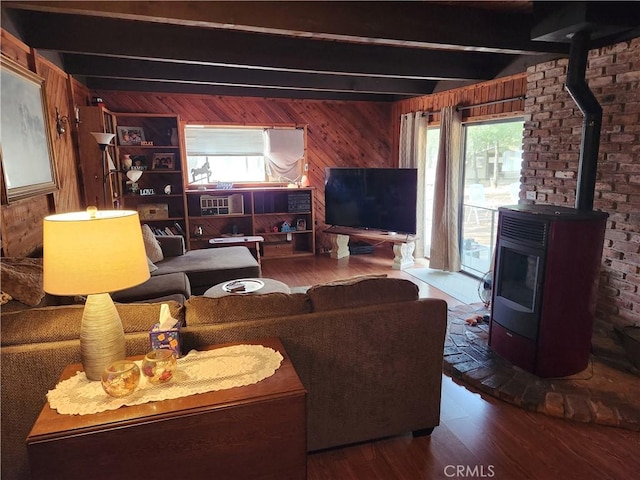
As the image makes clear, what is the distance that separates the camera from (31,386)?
170 centimetres

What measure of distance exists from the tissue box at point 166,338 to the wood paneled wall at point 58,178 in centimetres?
144

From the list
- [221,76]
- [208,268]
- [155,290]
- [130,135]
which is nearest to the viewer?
[155,290]

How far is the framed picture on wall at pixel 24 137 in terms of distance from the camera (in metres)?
2.44

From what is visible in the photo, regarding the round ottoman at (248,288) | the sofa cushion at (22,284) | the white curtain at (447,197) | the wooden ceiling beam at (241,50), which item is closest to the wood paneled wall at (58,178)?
the wooden ceiling beam at (241,50)

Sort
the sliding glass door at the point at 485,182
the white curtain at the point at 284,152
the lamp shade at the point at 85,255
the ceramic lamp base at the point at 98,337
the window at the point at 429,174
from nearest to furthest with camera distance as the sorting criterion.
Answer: the lamp shade at the point at 85,255, the ceramic lamp base at the point at 98,337, the sliding glass door at the point at 485,182, the window at the point at 429,174, the white curtain at the point at 284,152

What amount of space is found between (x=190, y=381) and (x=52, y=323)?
694mm

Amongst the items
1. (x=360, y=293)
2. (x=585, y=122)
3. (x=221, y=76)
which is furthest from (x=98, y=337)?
(x=221, y=76)

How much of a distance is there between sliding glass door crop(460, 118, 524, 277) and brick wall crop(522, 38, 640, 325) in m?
0.72

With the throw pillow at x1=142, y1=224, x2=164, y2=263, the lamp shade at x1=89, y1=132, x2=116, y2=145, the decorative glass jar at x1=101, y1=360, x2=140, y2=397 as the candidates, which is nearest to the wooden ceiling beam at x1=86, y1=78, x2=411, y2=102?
the lamp shade at x1=89, y1=132, x2=116, y2=145

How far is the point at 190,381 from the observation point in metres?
1.57

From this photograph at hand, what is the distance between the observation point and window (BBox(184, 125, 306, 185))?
5.84 m

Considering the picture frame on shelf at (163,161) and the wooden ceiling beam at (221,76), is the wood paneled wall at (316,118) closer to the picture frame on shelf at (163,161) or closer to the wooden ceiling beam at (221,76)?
the picture frame on shelf at (163,161)

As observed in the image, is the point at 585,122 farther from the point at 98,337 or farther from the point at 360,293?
the point at 98,337

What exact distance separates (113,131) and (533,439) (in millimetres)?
5436
